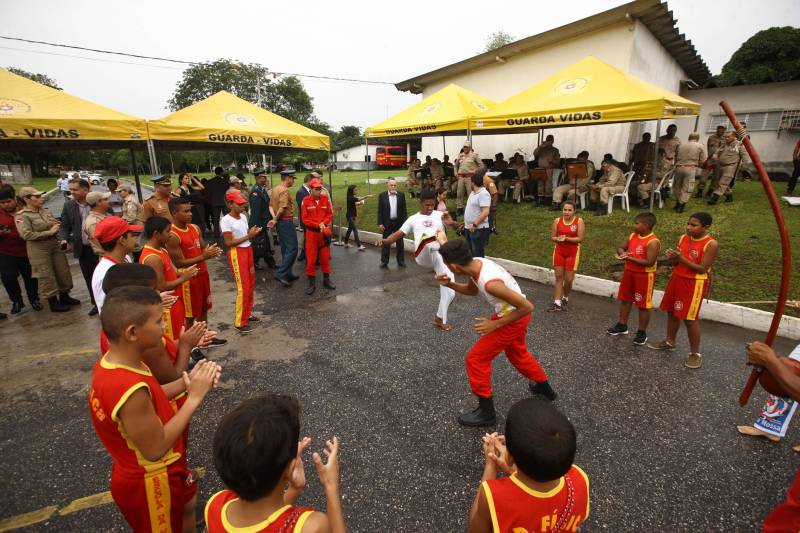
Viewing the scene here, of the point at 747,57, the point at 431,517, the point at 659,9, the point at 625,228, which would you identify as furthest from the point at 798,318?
the point at 747,57

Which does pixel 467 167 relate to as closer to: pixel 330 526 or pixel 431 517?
pixel 431 517

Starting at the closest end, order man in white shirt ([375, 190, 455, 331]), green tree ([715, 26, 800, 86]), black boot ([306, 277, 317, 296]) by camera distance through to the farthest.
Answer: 1. man in white shirt ([375, 190, 455, 331])
2. black boot ([306, 277, 317, 296])
3. green tree ([715, 26, 800, 86])

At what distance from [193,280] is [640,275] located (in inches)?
210

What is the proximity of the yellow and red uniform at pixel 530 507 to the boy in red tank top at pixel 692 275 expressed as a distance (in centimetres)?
361

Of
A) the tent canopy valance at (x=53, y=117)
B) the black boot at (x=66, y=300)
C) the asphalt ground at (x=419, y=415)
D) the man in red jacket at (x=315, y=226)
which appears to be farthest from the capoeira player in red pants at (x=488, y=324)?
the tent canopy valance at (x=53, y=117)

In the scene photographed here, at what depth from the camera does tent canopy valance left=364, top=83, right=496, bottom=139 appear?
11.1 meters

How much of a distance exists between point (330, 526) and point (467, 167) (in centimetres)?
1188

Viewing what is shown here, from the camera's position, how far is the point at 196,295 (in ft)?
14.8

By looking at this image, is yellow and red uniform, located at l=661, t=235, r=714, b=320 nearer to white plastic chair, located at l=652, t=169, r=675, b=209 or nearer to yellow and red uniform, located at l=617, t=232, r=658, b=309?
yellow and red uniform, located at l=617, t=232, r=658, b=309

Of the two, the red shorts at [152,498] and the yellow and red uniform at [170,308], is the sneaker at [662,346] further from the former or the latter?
the yellow and red uniform at [170,308]

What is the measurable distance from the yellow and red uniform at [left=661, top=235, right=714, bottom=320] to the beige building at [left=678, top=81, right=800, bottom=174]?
16.2 m

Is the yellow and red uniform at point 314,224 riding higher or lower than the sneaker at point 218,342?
higher

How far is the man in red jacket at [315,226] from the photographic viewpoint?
22.2ft

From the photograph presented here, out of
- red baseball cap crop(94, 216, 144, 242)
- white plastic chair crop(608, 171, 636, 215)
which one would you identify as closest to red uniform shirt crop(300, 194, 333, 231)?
red baseball cap crop(94, 216, 144, 242)
